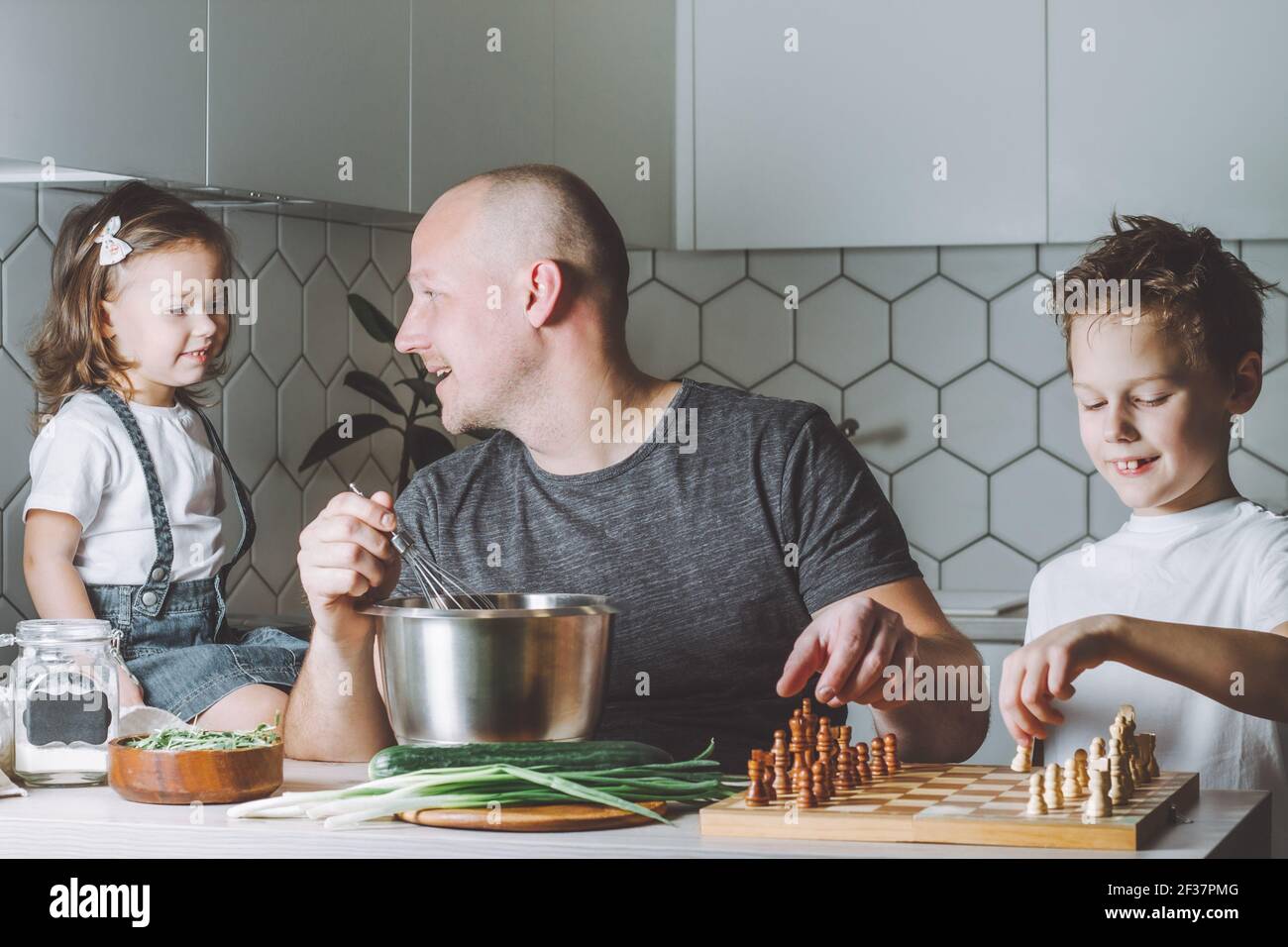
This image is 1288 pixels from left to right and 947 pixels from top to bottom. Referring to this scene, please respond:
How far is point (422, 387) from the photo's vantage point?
219 centimetres

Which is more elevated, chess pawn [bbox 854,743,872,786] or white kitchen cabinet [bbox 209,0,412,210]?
white kitchen cabinet [bbox 209,0,412,210]

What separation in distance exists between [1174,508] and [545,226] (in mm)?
755

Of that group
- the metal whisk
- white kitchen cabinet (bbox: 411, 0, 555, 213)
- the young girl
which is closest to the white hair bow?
the young girl

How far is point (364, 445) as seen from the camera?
7.43 feet

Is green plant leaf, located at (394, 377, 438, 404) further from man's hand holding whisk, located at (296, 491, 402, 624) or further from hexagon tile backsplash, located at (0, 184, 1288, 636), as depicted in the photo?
man's hand holding whisk, located at (296, 491, 402, 624)

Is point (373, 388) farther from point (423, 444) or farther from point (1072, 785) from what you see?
point (1072, 785)

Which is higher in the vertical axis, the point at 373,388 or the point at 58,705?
the point at 373,388

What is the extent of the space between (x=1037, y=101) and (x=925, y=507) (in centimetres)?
71

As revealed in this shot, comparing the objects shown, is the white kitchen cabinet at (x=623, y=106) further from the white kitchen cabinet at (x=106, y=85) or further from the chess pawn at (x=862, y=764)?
the chess pawn at (x=862, y=764)

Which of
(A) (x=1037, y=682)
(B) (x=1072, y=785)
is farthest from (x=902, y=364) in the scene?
(B) (x=1072, y=785)

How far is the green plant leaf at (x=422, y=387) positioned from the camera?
7.14 feet

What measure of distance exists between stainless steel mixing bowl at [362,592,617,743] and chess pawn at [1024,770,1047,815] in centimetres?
27

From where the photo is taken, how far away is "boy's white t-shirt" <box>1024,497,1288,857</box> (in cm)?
143
